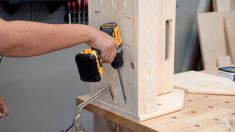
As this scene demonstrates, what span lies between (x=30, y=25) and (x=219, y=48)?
207 cm

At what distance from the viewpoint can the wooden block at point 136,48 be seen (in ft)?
3.56

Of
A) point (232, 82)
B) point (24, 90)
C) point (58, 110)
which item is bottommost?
point (58, 110)

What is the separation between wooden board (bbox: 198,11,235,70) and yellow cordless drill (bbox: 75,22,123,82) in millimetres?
1653

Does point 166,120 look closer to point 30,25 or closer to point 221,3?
point 30,25

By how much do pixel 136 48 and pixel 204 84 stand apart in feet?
1.69

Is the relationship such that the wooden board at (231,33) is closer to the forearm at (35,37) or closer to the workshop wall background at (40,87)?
the workshop wall background at (40,87)

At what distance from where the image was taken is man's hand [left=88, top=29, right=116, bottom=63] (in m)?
1.06

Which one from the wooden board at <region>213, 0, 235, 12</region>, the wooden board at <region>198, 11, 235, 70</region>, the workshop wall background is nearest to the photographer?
the workshop wall background

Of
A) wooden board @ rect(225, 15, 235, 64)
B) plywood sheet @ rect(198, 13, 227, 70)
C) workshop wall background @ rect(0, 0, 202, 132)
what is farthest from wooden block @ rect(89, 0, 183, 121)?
wooden board @ rect(225, 15, 235, 64)

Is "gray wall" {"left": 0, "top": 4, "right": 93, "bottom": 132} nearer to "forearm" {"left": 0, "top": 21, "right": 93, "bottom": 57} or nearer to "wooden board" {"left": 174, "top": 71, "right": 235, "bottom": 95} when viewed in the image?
"wooden board" {"left": 174, "top": 71, "right": 235, "bottom": 95}

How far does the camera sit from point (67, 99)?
2.15 m

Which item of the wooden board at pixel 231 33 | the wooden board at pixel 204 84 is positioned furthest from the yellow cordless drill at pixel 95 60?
the wooden board at pixel 231 33

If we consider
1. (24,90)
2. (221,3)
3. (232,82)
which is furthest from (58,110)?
(221,3)

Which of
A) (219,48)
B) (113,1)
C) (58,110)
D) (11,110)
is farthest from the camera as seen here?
(219,48)
